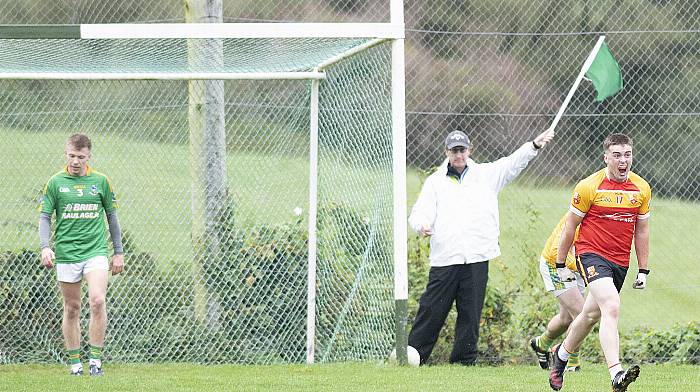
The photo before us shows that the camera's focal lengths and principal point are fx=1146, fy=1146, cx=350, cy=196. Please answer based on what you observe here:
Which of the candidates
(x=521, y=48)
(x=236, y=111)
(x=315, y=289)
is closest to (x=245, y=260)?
(x=315, y=289)

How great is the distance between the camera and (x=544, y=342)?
928cm

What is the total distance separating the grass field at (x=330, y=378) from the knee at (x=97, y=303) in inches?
20.0

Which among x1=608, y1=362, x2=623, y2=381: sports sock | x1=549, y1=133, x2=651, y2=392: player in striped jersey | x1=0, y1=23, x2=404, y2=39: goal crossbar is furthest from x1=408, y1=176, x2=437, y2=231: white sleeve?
x1=608, y1=362, x2=623, y2=381: sports sock

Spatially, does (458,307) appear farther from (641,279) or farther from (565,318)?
(641,279)

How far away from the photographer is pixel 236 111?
10.5 meters

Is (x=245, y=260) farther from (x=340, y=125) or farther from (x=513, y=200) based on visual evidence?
(x=513, y=200)

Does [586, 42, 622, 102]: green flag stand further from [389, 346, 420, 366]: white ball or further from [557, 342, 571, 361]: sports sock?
[389, 346, 420, 366]: white ball

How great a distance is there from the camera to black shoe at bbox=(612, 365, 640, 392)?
6.77m

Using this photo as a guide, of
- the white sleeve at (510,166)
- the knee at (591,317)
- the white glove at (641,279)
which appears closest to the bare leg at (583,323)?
the knee at (591,317)

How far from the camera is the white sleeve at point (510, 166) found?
30.3 feet

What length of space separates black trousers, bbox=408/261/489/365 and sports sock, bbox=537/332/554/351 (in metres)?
0.54

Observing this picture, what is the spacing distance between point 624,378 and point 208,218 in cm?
466

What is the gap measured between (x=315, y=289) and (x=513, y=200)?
2.34m

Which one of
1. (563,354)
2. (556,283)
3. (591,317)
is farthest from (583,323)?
(556,283)
